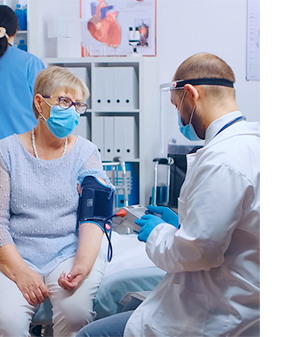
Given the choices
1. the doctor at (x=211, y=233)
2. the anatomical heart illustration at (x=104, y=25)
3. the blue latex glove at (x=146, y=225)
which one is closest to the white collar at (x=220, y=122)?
the doctor at (x=211, y=233)

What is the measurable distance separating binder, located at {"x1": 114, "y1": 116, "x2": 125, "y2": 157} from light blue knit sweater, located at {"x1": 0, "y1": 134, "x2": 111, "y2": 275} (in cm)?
126

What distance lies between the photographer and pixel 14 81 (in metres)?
1.92

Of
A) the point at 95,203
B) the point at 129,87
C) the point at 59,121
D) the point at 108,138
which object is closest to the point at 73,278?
the point at 95,203

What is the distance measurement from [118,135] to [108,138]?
0.07m

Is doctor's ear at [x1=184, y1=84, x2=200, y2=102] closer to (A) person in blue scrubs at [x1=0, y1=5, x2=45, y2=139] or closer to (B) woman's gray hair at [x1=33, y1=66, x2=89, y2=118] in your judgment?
(B) woman's gray hair at [x1=33, y1=66, x2=89, y2=118]

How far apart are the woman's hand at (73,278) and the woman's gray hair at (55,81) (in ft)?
1.97

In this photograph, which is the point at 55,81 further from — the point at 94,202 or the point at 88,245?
the point at 88,245

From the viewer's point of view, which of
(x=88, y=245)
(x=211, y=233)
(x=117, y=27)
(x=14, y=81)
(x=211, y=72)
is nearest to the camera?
(x=211, y=233)

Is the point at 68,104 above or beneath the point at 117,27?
beneath

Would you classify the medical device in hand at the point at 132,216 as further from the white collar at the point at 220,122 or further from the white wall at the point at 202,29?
the white wall at the point at 202,29

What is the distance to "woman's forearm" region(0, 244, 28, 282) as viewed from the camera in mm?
1101

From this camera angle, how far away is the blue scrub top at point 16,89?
190cm
